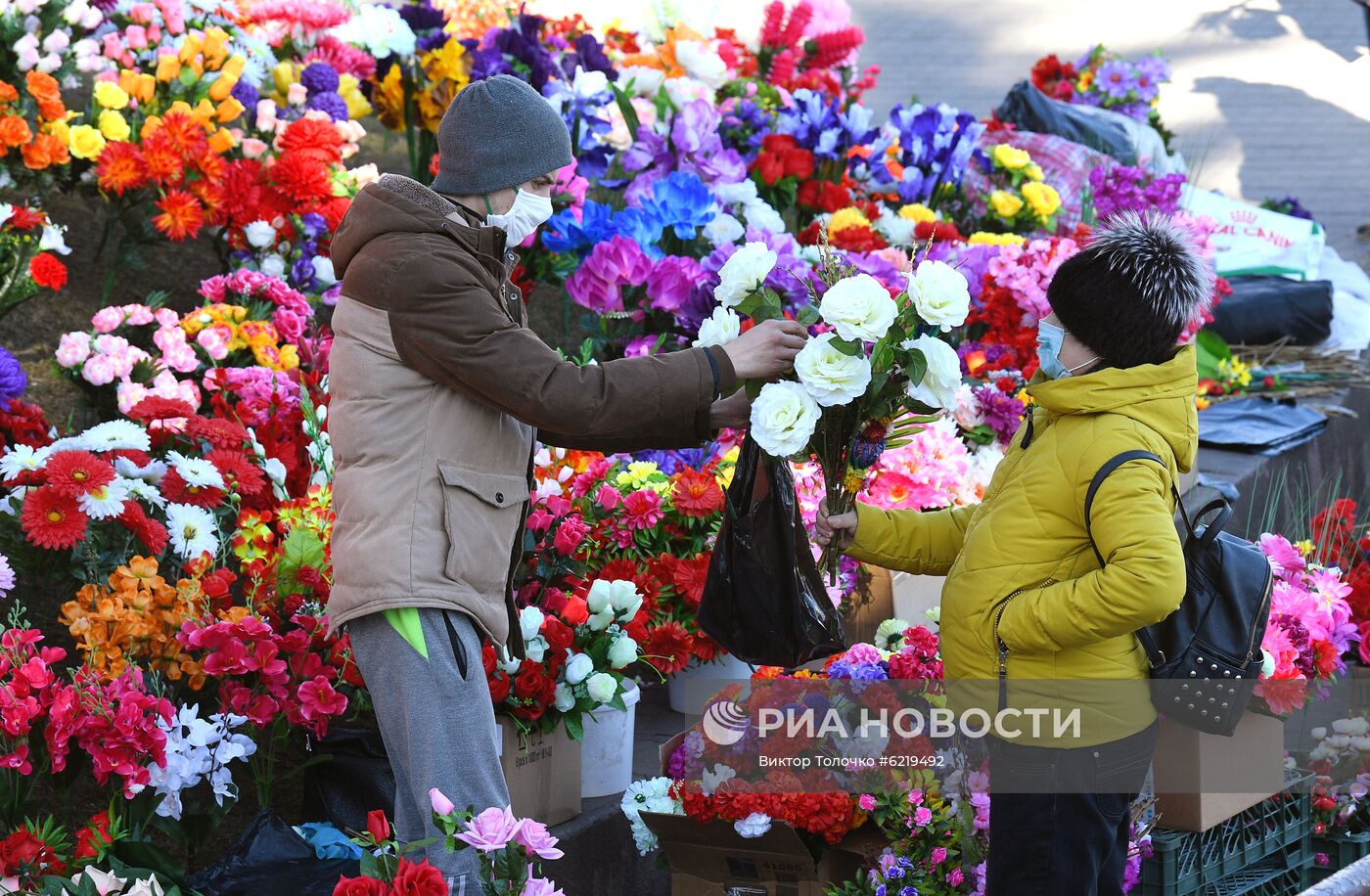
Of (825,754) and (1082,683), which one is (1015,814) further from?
(825,754)

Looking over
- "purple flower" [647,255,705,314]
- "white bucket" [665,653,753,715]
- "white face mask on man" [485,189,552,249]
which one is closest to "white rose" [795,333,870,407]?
"white face mask on man" [485,189,552,249]

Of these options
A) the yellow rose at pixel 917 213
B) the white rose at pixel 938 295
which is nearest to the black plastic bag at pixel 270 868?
the white rose at pixel 938 295

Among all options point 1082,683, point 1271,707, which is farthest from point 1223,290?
point 1082,683

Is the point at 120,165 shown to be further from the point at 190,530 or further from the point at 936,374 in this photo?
the point at 936,374

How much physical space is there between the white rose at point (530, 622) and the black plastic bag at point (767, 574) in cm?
47

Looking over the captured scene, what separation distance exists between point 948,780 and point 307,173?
262 cm

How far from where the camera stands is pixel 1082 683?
7.14ft

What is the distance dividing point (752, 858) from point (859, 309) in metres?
1.04

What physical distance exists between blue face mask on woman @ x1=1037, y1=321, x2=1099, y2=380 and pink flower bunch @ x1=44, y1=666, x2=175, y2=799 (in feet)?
5.04

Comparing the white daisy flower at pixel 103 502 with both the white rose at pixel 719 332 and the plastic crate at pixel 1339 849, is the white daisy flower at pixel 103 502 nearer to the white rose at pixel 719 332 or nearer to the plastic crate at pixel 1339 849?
the white rose at pixel 719 332

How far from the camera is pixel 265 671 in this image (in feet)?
8.36

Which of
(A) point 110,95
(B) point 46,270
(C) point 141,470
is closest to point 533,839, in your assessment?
(C) point 141,470

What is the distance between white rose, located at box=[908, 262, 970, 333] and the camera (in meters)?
2.12

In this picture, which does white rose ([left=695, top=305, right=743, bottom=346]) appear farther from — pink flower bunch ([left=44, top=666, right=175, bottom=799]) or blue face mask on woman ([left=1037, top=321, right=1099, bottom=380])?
pink flower bunch ([left=44, top=666, right=175, bottom=799])
